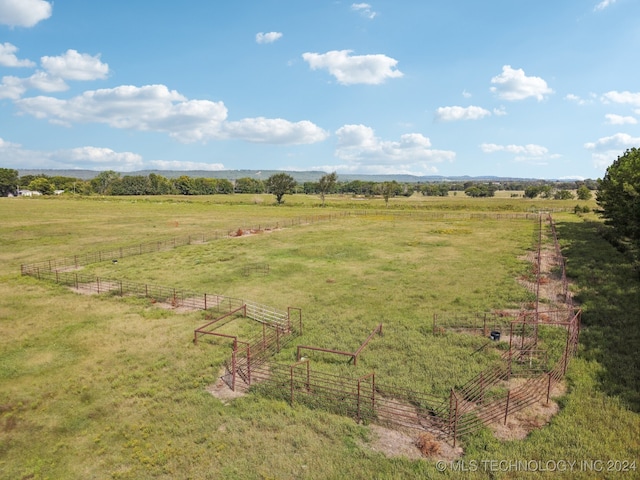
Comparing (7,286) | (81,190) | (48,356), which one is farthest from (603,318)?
(81,190)

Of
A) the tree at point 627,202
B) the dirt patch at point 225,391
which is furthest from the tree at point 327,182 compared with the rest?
the dirt patch at point 225,391

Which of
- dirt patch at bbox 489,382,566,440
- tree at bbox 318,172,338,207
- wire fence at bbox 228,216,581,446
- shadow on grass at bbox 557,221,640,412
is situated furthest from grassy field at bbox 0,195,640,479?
tree at bbox 318,172,338,207

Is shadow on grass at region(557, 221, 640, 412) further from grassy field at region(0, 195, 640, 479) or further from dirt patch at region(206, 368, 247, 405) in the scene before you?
dirt patch at region(206, 368, 247, 405)

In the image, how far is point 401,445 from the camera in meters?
11.9

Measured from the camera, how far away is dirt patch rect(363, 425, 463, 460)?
11422mm

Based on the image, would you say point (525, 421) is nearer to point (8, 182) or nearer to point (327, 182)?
point (327, 182)

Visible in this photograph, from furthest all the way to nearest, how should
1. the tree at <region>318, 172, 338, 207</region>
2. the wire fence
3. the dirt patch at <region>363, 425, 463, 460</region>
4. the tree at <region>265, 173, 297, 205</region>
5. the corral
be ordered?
1. the tree at <region>318, 172, 338, 207</region>
2. the tree at <region>265, 173, 297, 205</region>
3. the corral
4. the wire fence
5. the dirt patch at <region>363, 425, 463, 460</region>

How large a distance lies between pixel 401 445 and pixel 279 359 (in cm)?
739

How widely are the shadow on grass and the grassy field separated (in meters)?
0.11

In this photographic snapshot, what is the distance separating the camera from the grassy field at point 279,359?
36.9 ft

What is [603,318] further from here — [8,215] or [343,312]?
[8,215]

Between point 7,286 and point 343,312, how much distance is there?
26967mm

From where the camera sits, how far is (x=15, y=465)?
1127 centimetres

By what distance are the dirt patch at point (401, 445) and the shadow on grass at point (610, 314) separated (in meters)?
6.92
